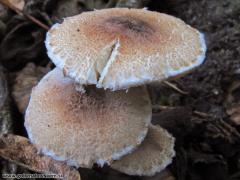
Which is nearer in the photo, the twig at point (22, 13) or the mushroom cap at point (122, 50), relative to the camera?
the mushroom cap at point (122, 50)

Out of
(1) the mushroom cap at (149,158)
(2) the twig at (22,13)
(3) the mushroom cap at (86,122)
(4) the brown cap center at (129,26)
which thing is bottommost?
(1) the mushroom cap at (149,158)

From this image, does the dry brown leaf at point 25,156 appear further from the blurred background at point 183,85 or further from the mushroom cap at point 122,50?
the mushroom cap at point 122,50

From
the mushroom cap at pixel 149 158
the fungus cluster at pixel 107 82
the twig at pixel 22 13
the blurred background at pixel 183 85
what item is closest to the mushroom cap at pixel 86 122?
the fungus cluster at pixel 107 82

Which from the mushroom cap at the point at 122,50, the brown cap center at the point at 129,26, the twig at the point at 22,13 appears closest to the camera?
the mushroom cap at the point at 122,50

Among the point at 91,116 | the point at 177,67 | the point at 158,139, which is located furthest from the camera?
the point at 158,139

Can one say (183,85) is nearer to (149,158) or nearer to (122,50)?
(149,158)

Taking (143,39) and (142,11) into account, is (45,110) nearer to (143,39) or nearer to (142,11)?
(143,39)

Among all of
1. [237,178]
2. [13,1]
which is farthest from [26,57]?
[237,178]

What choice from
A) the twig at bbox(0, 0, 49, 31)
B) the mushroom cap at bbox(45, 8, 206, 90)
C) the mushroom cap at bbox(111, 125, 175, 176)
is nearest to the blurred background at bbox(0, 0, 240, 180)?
the twig at bbox(0, 0, 49, 31)
